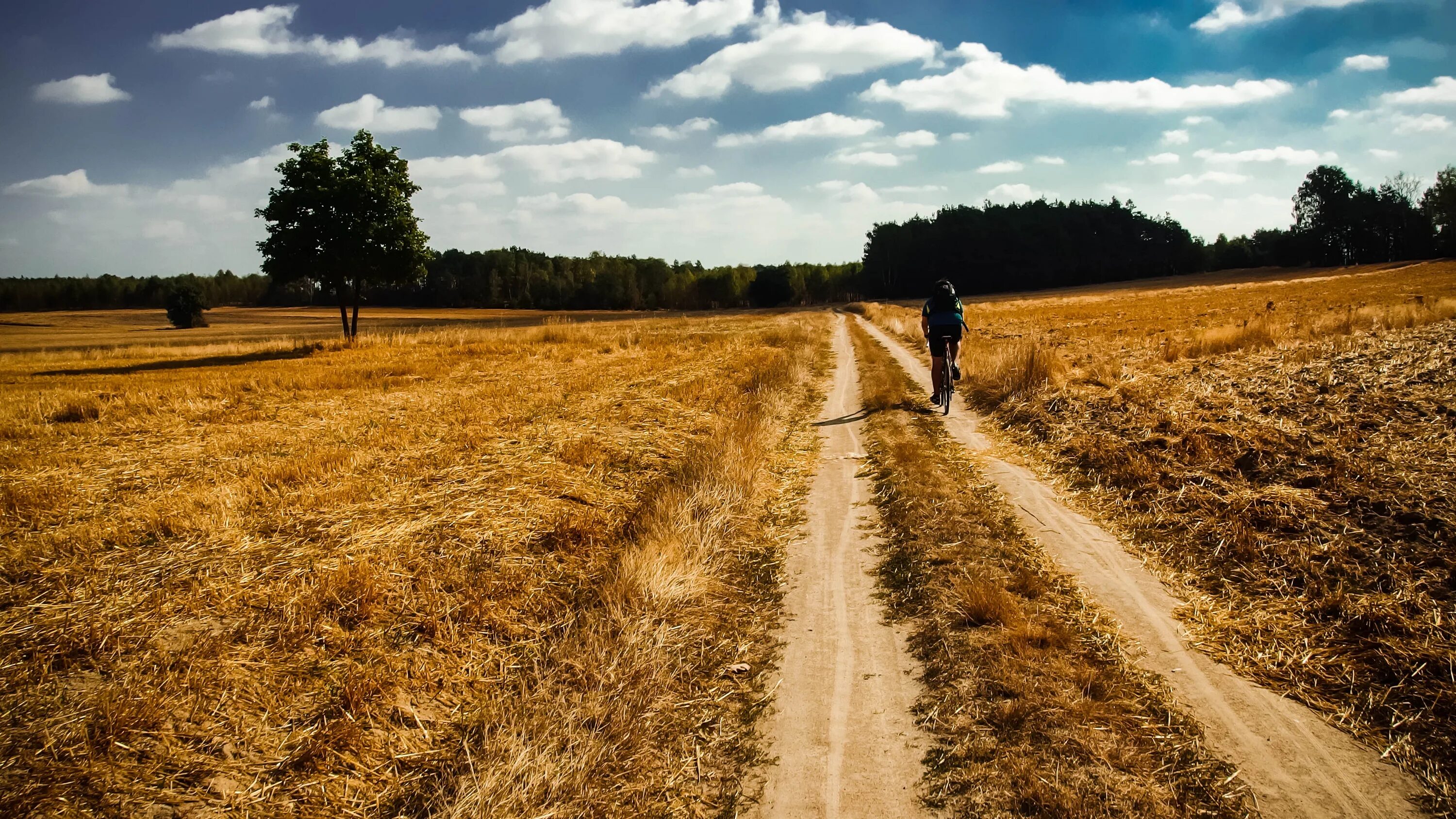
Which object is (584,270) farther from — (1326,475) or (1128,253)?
→ (1326,475)

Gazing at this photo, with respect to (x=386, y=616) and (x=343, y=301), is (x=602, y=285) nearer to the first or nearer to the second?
(x=343, y=301)

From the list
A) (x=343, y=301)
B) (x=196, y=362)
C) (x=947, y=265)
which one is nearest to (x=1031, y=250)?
(x=947, y=265)

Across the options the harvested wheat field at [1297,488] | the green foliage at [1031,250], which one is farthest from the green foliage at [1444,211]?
the harvested wheat field at [1297,488]

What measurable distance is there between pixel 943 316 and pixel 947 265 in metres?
107

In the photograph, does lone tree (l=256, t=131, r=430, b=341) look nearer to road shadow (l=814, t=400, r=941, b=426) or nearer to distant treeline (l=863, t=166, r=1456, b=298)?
road shadow (l=814, t=400, r=941, b=426)

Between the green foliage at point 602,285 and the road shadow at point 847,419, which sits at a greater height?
the green foliage at point 602,285

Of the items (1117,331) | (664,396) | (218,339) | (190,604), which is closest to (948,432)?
(664,396)

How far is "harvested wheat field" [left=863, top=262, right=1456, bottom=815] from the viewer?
3.69 m

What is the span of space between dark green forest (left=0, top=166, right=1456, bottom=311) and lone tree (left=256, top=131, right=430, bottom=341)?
76643 millimetres

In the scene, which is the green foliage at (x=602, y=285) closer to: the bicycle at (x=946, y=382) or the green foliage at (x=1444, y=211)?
the green foliage at (x=1444, y=211)

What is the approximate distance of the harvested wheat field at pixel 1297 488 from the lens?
Result: 3.69 m

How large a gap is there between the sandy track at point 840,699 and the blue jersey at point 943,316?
22.7ft

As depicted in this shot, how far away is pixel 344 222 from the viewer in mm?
29031

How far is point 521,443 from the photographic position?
9008mm
